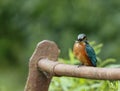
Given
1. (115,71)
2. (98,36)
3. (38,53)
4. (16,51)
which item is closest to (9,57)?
(16,51)

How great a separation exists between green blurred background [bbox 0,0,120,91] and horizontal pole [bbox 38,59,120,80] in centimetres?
308

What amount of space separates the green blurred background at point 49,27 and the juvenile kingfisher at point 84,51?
3.10 meters

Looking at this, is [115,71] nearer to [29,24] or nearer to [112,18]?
[112,18]

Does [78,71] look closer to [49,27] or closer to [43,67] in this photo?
[43,67]

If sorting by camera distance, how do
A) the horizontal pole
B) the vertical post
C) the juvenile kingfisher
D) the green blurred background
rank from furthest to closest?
the green blurred background
the vertical post
the juvenile kingfisher
the horizontal pole

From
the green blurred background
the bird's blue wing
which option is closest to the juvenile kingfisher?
the bird's blue wing

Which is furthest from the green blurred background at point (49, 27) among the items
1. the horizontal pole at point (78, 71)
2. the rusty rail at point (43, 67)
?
the horizontal pole at point (78, 71)

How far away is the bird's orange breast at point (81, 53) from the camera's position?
2322 mm

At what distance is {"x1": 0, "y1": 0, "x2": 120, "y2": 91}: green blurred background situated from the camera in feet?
19.1

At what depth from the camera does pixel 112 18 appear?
19.3 feet

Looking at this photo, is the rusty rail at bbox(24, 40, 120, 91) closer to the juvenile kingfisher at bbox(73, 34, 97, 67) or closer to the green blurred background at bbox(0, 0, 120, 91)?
the juvenile kingfisher at bbox(73, 34, 97, 67)

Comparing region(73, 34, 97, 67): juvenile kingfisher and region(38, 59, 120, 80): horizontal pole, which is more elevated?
region(73, 34, 97, 67): juvenile kingfisher

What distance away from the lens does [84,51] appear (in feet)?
7.67

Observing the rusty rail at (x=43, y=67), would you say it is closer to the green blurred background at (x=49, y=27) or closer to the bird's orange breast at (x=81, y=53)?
the bird's orange breast at (x=81, y=53)
